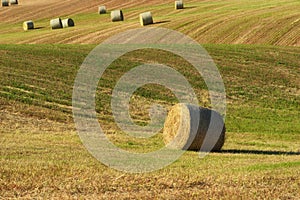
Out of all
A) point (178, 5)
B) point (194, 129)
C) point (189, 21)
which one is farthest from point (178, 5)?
point (194, 129)

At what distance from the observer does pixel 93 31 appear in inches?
2064

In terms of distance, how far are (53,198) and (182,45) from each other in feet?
116

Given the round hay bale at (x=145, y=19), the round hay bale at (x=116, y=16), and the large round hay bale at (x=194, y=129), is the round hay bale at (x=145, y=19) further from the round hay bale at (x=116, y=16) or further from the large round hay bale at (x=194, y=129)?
the large round hay bale at (x=194, y=129)

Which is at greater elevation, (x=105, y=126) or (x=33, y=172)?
(x=33, y=172)

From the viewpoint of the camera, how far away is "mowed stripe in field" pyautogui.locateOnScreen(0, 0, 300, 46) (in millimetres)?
48312

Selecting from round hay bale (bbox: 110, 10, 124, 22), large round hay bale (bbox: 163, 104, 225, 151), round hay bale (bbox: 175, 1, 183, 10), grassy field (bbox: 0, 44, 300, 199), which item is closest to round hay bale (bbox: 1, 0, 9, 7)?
round hay bale (bbox: 110, 10, 124, 22)

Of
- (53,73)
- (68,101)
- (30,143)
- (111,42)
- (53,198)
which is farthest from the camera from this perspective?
(111,42)

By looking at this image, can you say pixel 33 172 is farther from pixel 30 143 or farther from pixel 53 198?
pixel 30 143

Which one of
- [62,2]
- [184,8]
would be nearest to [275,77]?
[184,8]

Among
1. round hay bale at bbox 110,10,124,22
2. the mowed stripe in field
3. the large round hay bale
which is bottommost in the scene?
the mowed stripe in field

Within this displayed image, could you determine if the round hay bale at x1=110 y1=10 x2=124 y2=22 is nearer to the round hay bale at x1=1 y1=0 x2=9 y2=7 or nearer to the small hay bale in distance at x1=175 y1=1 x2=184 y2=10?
the small hay bale in distance at x1=175 y1=1 x2=184 y2=10

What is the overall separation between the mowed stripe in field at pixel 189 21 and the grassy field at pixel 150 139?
4599 millimetres

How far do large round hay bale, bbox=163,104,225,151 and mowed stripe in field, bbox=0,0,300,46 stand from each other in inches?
1140

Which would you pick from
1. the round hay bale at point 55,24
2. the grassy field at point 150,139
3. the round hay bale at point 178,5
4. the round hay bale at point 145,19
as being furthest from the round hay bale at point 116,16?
the grassy field at point 150,139
